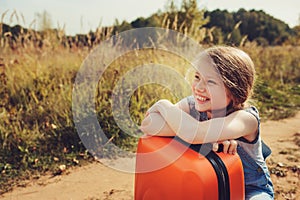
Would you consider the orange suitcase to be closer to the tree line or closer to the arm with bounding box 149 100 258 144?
the arm with bounding box 149 100 258 144

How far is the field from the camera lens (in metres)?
3.56

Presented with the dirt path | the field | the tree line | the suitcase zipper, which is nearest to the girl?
the suitcase zipper

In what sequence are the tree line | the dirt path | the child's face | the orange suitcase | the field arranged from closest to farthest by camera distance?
the orange suitcase, the child's face, the dirt path, the field, the tree line

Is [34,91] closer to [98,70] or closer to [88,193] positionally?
[98,70]

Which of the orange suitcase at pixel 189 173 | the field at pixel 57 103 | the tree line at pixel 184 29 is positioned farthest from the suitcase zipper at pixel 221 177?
the field at pixel 57 103

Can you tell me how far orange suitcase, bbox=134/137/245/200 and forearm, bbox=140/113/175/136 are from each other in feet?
0.11

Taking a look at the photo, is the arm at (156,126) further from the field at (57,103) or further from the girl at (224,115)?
the field at (57,103)

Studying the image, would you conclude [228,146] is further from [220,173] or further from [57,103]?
[57,103]

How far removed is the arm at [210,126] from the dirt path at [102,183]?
1.31 meters

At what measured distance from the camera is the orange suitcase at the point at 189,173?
4.91 feet

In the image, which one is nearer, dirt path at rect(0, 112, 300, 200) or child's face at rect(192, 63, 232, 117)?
child's face at rect(192, 63, 232, 117)

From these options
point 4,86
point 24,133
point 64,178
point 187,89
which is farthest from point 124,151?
point 4,86

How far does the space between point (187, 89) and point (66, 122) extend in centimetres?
171

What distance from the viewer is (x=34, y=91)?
4.80 metres
